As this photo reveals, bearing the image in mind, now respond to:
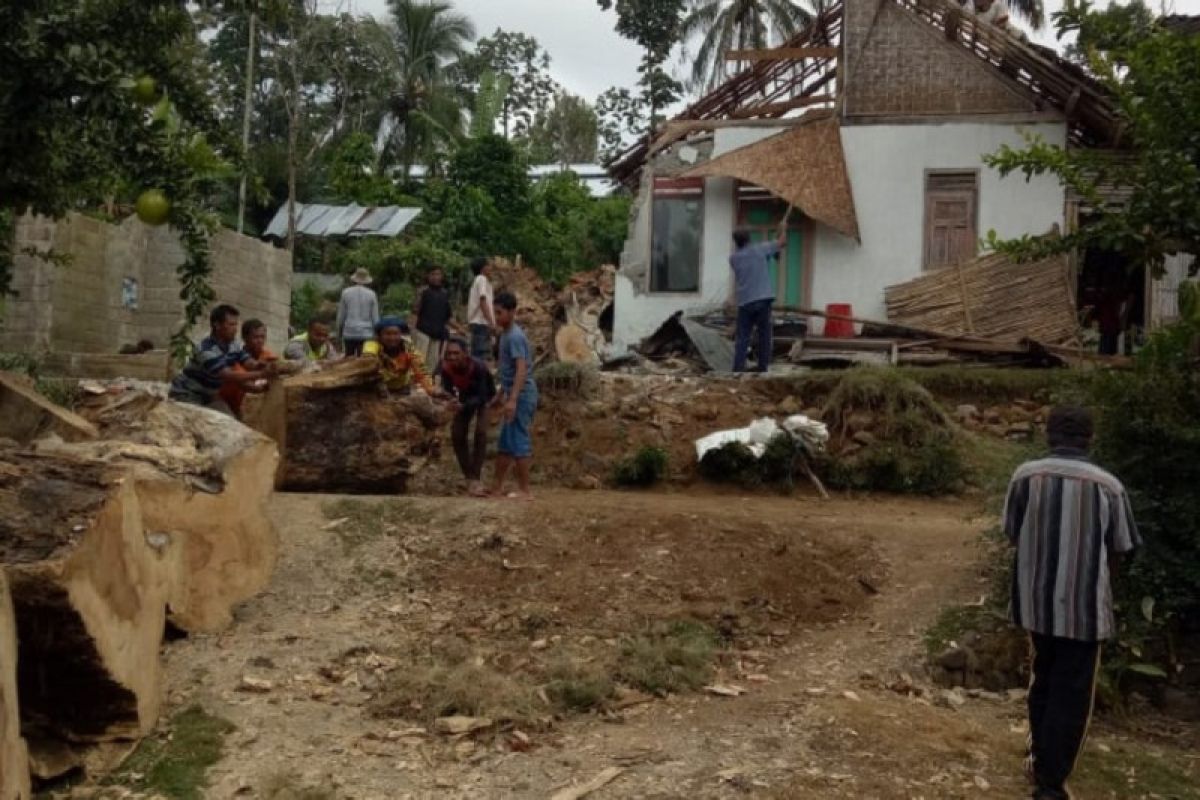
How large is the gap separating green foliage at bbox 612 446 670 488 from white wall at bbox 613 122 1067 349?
20.2ft

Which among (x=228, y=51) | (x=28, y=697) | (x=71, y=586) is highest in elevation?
(x=228, y=51)

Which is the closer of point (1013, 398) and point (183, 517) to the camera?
point (183, 517)

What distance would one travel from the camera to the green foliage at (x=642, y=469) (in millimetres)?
10188

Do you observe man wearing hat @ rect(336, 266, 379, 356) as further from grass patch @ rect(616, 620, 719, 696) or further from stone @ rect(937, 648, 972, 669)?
stone @ rect(937, 648, 972, 669)

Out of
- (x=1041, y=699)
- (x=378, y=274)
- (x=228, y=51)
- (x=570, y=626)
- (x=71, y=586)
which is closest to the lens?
(x=71, y=586)

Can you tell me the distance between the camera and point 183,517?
18.2 feet

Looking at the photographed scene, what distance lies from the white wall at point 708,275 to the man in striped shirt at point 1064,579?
38.9 ft

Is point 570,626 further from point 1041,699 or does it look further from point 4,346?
point 4,346

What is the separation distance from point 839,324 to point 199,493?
1121 cm

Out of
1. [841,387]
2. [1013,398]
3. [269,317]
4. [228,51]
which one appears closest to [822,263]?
[1013,398]

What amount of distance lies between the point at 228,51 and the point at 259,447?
87.0 feet

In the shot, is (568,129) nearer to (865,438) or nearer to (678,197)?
(678,197)

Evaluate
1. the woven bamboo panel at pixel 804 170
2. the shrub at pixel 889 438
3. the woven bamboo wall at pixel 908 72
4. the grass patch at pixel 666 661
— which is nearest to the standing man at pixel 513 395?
the grass patch at pixel 666 661

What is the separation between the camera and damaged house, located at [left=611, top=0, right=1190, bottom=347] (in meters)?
15.5
